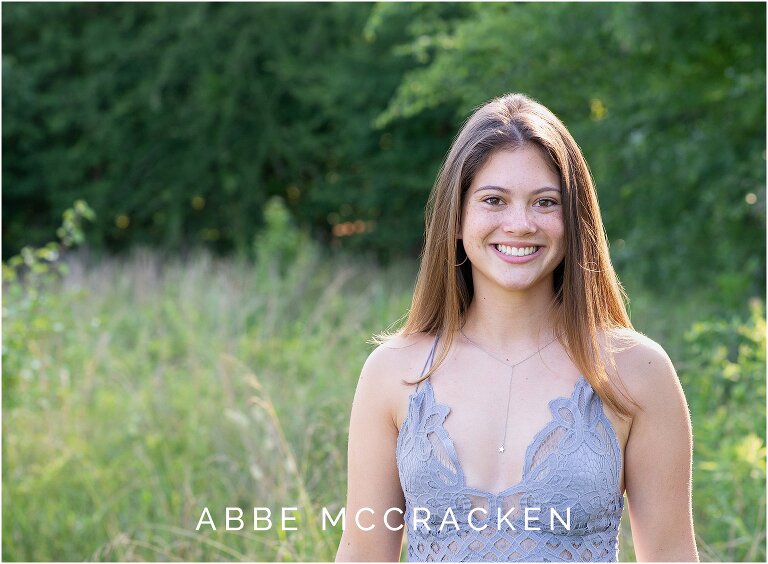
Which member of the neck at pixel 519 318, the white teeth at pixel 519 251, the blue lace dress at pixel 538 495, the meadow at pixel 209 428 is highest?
the white teeth at pixel 519 251

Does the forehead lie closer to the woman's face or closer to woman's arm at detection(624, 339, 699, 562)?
the woman's face

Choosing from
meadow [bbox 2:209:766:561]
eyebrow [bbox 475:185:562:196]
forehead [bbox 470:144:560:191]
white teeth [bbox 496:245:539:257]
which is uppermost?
forehead [bbox 470:144:560:191]

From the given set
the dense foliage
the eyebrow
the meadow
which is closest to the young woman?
the eyebrow

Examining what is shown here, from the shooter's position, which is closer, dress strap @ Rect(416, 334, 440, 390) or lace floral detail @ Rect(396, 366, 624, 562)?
lace floral detail @ Rect(396, 366, 624, 562)

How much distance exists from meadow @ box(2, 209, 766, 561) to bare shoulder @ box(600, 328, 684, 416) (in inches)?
40.5

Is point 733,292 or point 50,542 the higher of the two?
point 733,292

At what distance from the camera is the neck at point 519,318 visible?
84.3 inches

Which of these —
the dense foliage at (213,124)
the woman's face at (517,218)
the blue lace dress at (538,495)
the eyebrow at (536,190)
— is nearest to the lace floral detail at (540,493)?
the blue lace dress at (538,495)

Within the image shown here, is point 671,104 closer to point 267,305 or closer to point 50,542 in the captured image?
point 267,305

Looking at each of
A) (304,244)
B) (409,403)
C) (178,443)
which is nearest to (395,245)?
(304,244)

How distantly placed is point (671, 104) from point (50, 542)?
6.16m

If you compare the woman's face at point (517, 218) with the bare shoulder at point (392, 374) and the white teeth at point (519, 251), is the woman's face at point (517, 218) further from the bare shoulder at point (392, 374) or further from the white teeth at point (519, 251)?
the bare shoulder at point (392, 374)

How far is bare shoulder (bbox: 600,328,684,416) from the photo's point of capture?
79.1 inches

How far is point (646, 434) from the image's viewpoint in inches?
79.3
